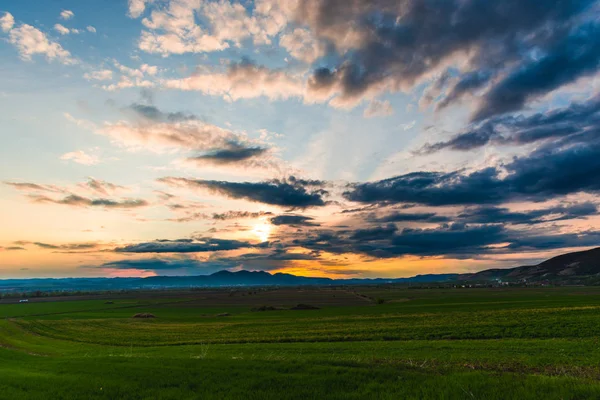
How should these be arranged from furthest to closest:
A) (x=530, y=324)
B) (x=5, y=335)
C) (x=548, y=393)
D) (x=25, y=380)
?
(x=5, y=335) < (x=530, y=324) < (x=25, y=380) < (x=548, y=393)

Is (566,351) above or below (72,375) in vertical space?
below

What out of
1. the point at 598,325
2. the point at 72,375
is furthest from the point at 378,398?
the point at 598,325

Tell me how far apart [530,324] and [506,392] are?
45197 mm

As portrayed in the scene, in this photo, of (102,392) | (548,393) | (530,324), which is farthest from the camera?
(530,324)

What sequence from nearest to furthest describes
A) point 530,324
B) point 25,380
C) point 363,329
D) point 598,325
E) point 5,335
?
point 25,380
point 598,325
point 530,324
point 363,329
point 5,335

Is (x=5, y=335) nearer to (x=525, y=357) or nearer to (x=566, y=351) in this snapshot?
(x=525, y=357)

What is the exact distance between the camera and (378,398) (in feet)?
44.0

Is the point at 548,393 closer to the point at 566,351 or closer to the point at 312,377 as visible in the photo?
the point at 312,377

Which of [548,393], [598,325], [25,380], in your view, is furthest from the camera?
[598,325]

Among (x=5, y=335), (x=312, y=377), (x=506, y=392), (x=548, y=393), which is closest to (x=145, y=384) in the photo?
(x=312, y=377)

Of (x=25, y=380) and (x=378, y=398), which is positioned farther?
(x=25, y=380)

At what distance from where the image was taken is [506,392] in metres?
13.3

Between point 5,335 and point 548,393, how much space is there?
78.2 meters

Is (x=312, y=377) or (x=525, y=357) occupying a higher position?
(x=312, y=377)
